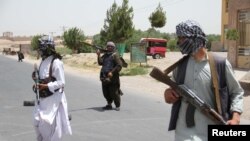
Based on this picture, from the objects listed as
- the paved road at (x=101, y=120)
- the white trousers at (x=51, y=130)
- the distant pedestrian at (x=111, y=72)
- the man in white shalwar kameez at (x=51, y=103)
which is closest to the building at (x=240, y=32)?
the paved road at (x=101, y=120)

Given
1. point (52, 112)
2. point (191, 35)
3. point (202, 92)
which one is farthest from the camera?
point (52, 112)

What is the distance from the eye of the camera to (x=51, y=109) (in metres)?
5.63

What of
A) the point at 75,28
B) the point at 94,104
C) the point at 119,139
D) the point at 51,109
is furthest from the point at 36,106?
the point at 75,28

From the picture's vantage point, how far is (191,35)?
3.62 meters

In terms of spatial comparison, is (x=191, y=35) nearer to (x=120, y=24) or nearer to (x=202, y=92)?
(x=202, y=92)

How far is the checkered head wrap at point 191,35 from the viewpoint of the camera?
364 centimetres

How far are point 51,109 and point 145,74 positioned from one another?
18.8 meters

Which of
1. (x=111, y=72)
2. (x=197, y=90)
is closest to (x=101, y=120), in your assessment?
(x=111, y=72)

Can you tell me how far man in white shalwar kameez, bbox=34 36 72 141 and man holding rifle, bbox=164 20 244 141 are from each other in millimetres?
2168

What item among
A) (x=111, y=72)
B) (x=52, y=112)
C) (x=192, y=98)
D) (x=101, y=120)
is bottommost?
(x=101, y=120)

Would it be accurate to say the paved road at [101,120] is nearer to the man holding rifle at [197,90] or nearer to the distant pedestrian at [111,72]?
the distant pedestrian at [111,72]

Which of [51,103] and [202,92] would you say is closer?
[202,92]

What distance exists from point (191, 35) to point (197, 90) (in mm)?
446

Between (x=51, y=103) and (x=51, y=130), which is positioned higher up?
(x=51, y=103)
